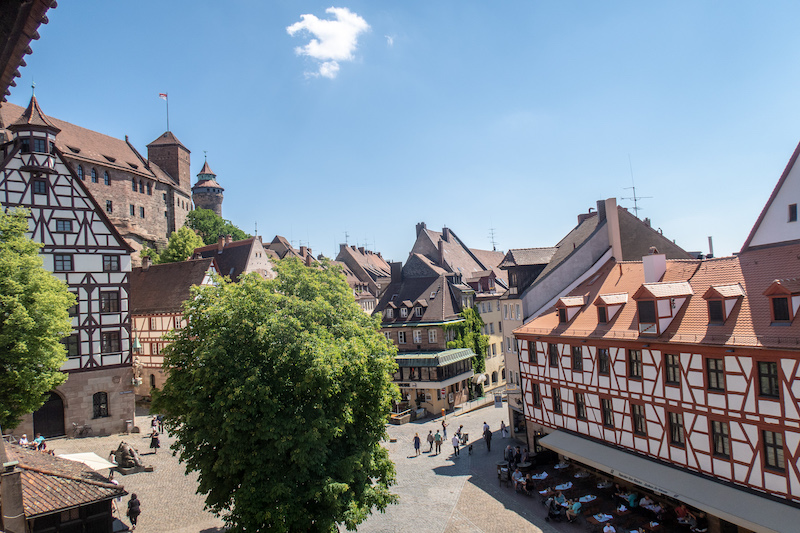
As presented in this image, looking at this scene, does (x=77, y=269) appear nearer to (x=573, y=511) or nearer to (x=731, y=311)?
(x=573, y=511)

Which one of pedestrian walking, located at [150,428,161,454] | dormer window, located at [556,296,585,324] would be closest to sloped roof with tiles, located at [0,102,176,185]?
pedestrian walking, located at [150,428,161,454]

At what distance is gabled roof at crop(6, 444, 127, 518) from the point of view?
15.0 meters

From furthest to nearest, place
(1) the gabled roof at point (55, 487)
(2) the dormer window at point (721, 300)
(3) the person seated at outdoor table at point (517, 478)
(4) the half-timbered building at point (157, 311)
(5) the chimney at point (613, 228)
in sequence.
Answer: (4) the half-timbered building at point (157, 311) → (5) the chimney at point (613, 228) → (3) the person seated at outdoor table at point (517, 478) → (2) the dormer window at point (721, 300) → (1) the gabled roof at point (55, 487)

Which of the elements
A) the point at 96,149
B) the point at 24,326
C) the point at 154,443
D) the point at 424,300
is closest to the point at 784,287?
the point at 24,326

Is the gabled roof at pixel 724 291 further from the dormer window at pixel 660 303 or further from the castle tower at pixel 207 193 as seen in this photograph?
the castle tower at pixel 207 193

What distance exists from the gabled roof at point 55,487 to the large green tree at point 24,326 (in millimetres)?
6321

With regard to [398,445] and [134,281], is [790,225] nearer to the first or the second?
[398,445]

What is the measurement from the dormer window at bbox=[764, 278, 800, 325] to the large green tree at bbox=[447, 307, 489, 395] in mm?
27459

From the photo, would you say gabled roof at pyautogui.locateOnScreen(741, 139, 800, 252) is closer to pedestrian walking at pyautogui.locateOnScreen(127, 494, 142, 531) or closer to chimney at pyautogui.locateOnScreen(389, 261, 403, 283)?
pedestrian walking at pyautogui.locateOnScreen(127, 494, 142, 531)

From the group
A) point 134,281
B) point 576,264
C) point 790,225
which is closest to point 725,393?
point 790,225

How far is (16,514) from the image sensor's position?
515 inches

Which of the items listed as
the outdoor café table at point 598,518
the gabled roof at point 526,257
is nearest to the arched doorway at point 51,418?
the gabled roof at point 526,257

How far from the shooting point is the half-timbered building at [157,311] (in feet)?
138

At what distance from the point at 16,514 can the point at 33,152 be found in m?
24.1
